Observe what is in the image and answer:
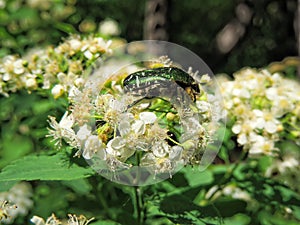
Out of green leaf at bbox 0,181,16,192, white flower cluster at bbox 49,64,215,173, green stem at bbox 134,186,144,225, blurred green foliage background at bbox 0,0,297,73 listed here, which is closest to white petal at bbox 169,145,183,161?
white flower cluster at bbox 49,64,215,173

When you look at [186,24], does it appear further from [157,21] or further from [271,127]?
[271,127]

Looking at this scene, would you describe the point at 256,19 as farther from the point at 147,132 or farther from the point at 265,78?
the point at 147,132

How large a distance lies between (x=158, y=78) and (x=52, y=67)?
531mm

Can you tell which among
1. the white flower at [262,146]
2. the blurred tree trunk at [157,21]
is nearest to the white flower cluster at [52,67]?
the white flower at [262,146]

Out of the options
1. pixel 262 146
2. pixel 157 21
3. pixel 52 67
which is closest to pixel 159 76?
pixel 52 67

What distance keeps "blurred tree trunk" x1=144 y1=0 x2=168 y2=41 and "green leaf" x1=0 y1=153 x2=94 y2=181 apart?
2.83m

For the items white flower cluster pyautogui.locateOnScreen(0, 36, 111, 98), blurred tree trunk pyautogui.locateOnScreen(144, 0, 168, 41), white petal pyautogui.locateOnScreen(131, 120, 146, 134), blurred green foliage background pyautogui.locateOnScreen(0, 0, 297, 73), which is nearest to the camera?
white petal pyautogui.locateOnScreen(131, 120, 146, 134)

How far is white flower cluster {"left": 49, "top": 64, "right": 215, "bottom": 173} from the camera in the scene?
1.10 metres

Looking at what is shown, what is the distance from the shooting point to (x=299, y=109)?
65.8 inches

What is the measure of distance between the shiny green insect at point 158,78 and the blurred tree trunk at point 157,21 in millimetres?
2850

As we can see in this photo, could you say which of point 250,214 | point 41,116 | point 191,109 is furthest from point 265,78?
point 41,116

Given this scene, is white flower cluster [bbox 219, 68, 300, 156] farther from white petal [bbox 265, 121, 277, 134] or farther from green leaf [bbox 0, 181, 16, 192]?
green leaf [bbox 0, 181, 16, 192]

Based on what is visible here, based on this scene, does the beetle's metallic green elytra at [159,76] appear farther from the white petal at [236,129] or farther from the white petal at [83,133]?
the white petal at [236,129]

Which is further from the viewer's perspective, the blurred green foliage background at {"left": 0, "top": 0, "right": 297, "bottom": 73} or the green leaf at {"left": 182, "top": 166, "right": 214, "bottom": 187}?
the blurred green foliage background at {"left": 0, "top": 0, "right": 297, "bottom": 73}
